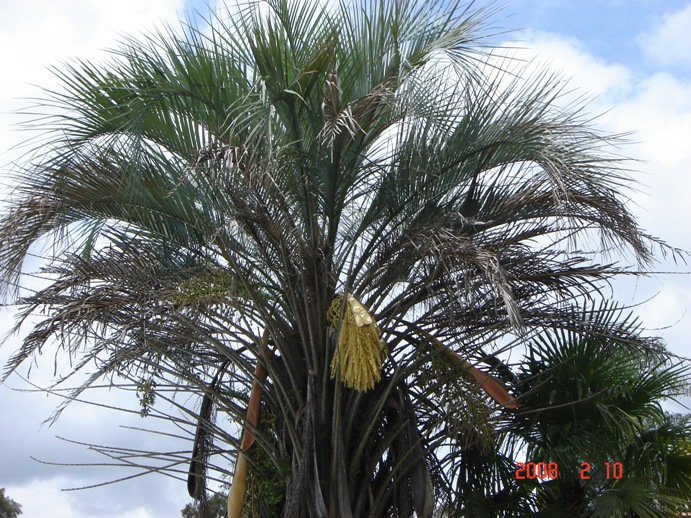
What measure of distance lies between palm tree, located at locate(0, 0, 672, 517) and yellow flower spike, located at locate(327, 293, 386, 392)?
0.35m

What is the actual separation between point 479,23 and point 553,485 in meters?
4.11

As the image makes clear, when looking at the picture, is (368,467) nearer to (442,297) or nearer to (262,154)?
(442,297)

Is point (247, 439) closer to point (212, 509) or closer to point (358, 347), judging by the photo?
point (358, 347)

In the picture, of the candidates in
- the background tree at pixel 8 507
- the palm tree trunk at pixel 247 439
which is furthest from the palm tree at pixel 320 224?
the background tree at pixel 8 507

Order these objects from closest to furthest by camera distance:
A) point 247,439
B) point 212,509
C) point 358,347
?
1. point 358,347
2. point 247,439
3. point 212,509

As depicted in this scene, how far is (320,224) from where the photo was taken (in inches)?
266

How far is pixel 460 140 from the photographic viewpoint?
6684 millimetres

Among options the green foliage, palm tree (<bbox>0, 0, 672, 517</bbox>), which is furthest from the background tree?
palm tree (<bbox>0, 0, 672, 517</bbox>)
